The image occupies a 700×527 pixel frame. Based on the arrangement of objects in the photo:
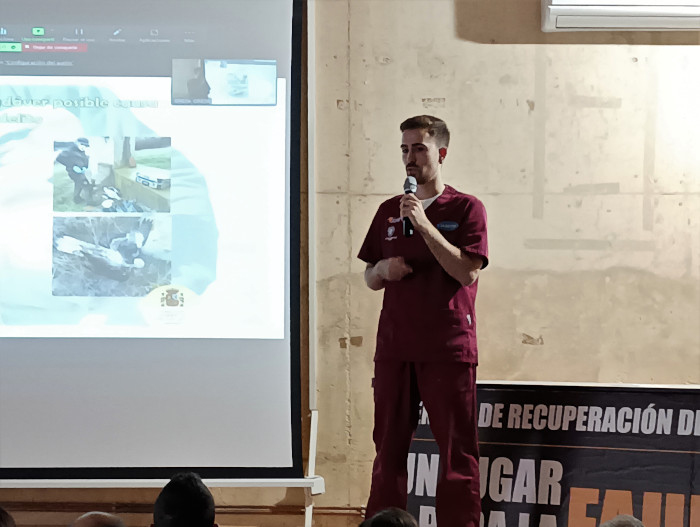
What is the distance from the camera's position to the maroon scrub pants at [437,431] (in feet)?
9.12

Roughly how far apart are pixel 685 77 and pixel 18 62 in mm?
2808

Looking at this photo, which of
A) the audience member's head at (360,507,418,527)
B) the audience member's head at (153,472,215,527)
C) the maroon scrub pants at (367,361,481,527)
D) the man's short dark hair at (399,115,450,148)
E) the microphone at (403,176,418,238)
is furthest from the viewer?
the man's short dark hair at (399,115,450,148)

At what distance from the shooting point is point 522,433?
288cm

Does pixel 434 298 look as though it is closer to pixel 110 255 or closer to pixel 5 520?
pixel 110 255

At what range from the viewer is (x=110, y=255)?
2984 millimetres

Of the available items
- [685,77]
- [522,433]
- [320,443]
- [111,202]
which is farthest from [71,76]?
[685,77]

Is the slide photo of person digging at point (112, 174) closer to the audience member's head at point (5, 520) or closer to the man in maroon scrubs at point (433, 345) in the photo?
the man in maroon scrubs at point (433, 345)

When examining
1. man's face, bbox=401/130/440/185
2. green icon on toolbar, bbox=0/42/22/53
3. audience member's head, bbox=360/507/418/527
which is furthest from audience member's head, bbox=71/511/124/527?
green icon on toolbar, bbox=0/42/22/53

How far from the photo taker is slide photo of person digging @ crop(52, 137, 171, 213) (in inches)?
118

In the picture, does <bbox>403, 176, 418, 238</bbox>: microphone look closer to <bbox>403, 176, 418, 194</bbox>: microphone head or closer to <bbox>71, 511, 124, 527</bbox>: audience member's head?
<bbox>403, 176, 418, 194</bbox>: microphone head

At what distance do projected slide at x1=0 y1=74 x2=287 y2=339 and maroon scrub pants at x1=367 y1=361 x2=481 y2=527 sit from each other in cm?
57

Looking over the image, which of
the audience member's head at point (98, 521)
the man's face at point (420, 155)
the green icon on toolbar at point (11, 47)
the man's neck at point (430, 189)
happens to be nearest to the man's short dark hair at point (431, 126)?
the man's face at point (420, 155)

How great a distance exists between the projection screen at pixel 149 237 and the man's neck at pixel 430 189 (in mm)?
513

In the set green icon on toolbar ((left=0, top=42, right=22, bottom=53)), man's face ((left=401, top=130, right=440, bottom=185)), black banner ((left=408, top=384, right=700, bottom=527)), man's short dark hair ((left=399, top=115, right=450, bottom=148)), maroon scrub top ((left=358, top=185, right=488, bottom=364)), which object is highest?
green icon on toolbar ((left=0, top=42, right=22, bottom=53))
